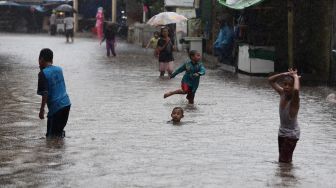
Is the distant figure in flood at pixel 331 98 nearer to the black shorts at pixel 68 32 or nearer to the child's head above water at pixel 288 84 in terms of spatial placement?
the child's head above water at pixel 288 84

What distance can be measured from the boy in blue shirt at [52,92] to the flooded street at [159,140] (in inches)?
10.3

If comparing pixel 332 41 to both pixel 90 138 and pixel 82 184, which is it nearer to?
pixel 90 138

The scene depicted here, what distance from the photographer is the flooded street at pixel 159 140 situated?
301 inches

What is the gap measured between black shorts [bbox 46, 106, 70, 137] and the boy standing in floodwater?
2996mm

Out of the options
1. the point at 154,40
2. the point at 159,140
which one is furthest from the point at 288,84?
the point at 154,40

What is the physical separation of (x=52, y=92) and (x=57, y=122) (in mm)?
424

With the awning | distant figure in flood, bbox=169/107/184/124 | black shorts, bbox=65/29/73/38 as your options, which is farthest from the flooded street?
black shorts, bbox=65/29/73/38

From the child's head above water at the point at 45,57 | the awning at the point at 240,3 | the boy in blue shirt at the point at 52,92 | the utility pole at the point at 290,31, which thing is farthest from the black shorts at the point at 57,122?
the utility pole at the point at 290,31

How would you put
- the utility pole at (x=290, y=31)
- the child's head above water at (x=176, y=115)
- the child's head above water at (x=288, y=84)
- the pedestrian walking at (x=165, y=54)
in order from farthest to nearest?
1. the pedestrian walking at (x=165, y=54)
2. the utility pole at (x=290, y=31)
3. the child's head above water at (x=176, y=115)
4. the child's head above water at (x=288, y=84)

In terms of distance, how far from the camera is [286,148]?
850cm

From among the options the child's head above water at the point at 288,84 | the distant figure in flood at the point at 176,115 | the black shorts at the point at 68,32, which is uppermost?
the black shorts at the point at 68,32

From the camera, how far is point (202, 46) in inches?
1149

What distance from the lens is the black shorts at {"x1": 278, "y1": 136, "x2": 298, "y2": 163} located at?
8492 mm

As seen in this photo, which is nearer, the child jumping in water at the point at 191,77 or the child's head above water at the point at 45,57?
the child's head above water at the point at 45,57
